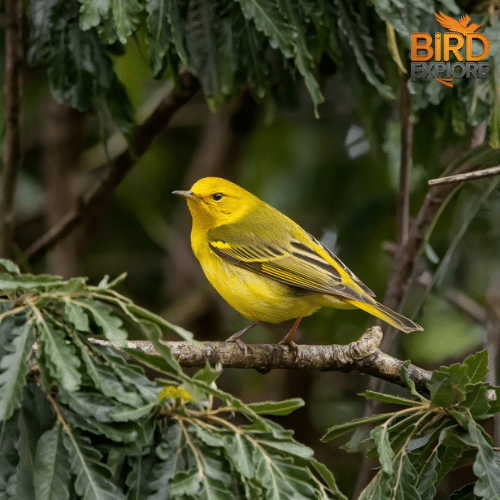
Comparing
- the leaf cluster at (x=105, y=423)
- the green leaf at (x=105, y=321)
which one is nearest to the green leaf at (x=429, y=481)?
the leaf cluster at (x=105, y=423)

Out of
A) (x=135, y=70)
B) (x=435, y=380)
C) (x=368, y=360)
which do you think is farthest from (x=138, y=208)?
(x=435, y=380)

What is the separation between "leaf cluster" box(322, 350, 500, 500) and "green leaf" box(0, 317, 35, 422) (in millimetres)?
1060

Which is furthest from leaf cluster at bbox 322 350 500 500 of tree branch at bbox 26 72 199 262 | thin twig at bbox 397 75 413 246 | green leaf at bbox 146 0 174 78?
tree branch at bbox 26 72 199 262

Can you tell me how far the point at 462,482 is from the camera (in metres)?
5.43

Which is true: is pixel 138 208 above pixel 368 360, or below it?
below

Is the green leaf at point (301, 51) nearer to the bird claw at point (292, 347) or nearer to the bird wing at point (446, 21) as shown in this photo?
the bird wing at point (446, 21)

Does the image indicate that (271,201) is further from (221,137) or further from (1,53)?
(1,53)

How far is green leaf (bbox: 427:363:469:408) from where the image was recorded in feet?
8.26

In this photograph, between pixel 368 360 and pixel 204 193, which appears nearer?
pixel 368 360

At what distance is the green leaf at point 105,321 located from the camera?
82.5 inches

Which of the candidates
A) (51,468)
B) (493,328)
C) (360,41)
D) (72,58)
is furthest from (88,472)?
(493,328)

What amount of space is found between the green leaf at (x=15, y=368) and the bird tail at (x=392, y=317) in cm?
196

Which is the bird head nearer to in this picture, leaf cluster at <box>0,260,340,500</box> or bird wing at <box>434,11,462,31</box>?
bird wing at <box>434,11,462,31</box>

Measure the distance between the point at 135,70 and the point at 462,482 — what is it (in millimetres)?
3735
